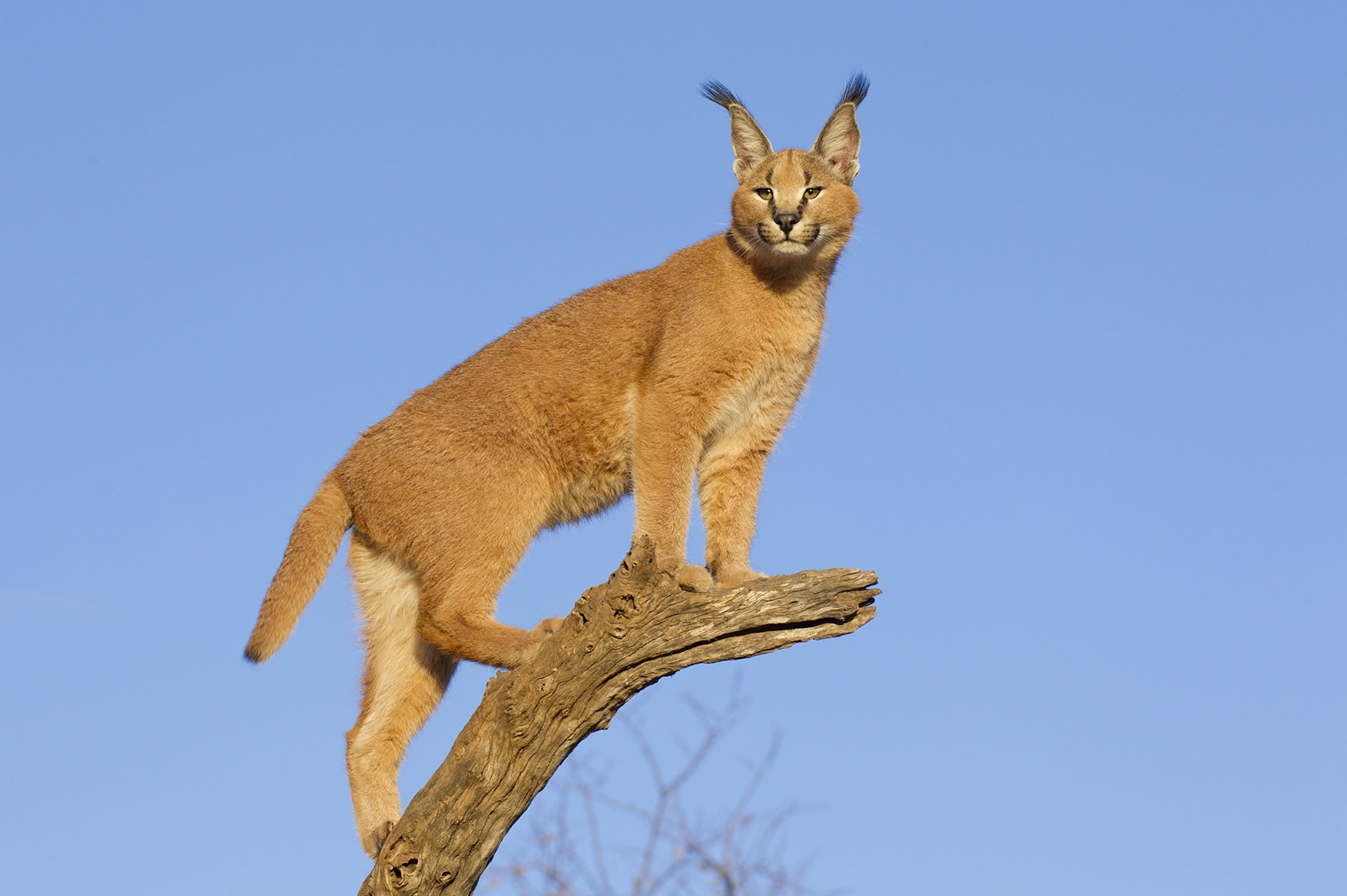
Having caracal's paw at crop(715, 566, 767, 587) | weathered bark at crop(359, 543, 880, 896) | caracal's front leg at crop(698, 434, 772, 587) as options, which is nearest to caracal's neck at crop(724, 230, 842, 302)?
caracal's front leg at crop(698, 434, 772, 587)

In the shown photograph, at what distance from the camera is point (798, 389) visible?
24.9ft

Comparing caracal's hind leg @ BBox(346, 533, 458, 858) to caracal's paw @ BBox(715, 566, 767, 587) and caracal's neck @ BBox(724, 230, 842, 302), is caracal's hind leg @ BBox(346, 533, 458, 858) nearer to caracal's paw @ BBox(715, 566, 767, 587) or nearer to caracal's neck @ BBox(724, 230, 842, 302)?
caracal's paw @ BBox(715, 566, 767, 587)

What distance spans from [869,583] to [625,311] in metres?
2.50

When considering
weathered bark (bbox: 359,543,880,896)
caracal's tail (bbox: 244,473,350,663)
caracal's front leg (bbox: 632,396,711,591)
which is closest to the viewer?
weathered bark (bbox: 359,543,880,896)

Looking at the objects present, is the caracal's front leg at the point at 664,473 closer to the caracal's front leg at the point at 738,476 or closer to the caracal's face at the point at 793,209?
the caracal's front leg at the point at 738,476

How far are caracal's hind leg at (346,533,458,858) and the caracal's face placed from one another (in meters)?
2.63

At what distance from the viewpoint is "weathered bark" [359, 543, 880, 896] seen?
551 centimetres

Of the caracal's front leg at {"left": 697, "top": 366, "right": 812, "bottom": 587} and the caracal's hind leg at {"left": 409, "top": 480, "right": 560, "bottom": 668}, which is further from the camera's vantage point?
the caracal's front leg at {"left": 697, "top": 366, "right": 812, "bottom": 587}

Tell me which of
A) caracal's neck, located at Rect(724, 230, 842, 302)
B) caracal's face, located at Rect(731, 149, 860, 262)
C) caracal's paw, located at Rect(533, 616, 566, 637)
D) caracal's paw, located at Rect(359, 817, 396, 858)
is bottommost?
caracal's paw, located at Rect(359, 817, 396, 858)

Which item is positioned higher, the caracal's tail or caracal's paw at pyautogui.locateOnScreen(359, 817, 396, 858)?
the caracal's tail

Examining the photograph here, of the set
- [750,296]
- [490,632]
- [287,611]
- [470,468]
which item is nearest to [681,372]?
[750,296]

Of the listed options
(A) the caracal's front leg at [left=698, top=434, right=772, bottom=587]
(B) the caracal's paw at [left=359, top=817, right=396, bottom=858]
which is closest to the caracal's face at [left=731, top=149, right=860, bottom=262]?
(A) the caracal's front leg at [left=698, top=434, right=772, bottom=587]

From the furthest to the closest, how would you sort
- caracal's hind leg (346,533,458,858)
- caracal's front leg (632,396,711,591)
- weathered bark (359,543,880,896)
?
caracal's hind leg (346,533,458,858) < caracal's front leg (632,396,711,591) < weathered bark (359,543,880,896)

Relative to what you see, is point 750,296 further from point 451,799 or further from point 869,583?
point 451,799
